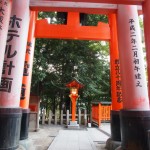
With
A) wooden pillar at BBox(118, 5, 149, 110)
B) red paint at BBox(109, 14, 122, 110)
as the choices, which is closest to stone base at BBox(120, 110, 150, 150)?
wooden pillar at BBox(118, 5, 149, 110)

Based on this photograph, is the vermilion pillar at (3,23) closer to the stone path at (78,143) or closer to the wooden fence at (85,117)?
the stone path at (78,143)

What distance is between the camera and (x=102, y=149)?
235 inches

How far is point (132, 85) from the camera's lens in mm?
4289

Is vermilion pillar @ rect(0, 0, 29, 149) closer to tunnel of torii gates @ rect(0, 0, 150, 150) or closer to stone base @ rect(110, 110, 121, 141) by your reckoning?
tunnel of torii gates @ rect(0, 0, 150, 150)

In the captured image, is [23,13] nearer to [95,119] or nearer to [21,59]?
[21,59]

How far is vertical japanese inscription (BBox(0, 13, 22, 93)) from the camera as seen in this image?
4.20 metres

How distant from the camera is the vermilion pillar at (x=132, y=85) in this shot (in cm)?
394

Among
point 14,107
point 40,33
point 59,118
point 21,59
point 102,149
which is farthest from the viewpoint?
point 59,118

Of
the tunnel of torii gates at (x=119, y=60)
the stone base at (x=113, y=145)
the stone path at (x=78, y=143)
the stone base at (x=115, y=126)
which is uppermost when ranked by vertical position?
the tunnel of torii gates at (x=119, y=60)

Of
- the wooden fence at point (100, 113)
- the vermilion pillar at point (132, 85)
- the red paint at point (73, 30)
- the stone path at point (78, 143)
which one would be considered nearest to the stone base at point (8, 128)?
the stone path at point (78, 143)

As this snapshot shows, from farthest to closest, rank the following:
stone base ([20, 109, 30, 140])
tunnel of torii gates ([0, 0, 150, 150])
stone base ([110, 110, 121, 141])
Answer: stone base ([110, 110, 121, 141]) → stone base ([20, 109, 30, 140]) → tunnel of torii gates ([0, 0, 150, 150])

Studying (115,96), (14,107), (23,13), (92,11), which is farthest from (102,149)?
(23,13)

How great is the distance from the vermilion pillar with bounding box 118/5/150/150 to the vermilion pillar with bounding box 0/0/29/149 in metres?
2.45

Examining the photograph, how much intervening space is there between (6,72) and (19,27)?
1.19 m
